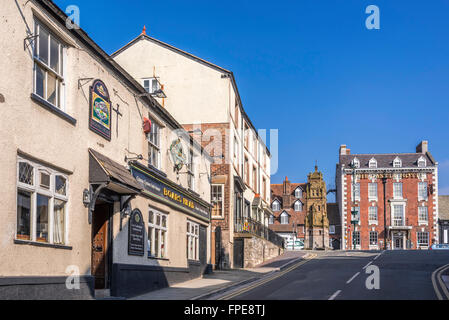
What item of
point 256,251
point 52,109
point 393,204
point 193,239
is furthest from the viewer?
point 393,204

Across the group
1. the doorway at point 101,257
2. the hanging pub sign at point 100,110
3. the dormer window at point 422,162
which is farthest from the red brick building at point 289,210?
the hanging pub sign at point 100,110

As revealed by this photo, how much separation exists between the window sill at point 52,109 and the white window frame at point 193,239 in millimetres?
10799

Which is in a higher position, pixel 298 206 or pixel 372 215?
pixel 298 206

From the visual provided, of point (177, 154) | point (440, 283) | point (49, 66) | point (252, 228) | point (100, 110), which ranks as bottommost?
point (440, 283)

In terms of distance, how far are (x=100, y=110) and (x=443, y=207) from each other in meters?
75.9

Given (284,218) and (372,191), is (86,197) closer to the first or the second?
(372,191)

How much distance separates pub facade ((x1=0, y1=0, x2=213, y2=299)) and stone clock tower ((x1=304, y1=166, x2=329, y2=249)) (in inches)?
2602

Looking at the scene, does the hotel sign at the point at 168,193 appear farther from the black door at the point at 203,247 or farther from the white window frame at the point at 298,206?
the white window frame at the point at 298,206

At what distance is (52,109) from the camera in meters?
12.1

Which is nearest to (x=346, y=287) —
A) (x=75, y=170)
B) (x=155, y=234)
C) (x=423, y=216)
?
(x=155, y=234)

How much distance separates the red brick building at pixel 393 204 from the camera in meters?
76.9

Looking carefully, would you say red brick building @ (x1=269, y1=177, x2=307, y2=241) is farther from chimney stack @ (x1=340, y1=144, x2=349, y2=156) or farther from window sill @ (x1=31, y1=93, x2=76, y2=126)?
window sill @ (x1=31, y1=93, x2=76, y2=126)
